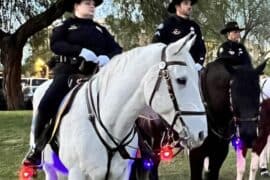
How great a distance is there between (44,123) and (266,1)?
102 feet

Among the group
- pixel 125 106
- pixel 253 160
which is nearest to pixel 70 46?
pixel 125 106

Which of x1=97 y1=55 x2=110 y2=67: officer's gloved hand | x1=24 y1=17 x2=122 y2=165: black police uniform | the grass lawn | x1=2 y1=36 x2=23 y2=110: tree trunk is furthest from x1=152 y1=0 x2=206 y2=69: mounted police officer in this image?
x1=2 y1=36 x2=23 y2=110: tree trunk

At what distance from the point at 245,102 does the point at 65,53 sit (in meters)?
2.29

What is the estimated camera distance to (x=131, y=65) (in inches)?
177

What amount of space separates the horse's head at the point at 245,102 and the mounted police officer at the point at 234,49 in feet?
1.59

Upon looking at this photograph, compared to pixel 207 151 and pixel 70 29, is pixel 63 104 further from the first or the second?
pixel 207 151

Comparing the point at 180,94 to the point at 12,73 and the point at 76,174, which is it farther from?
the point at 12,73

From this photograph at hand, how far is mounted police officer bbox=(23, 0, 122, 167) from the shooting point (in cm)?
523

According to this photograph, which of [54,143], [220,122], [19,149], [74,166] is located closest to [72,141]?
[74,166]

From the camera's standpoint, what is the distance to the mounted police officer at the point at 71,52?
5227 millimetres

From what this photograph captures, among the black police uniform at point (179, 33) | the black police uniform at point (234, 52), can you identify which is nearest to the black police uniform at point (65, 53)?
the black police uniform at point (179, 33)

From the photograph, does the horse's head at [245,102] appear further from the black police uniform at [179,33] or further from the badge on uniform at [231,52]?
the badge on uniform at [231,52]

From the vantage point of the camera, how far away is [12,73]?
69.1ft

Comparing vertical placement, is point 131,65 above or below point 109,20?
below
